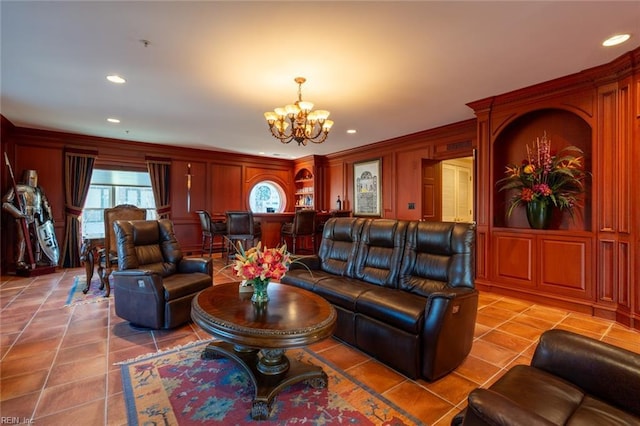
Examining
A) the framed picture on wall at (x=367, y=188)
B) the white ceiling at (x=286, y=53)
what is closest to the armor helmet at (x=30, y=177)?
the white ceiling at (x=286, y=53)

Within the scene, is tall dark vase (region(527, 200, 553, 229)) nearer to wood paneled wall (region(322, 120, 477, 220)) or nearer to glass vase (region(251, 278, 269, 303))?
wood paneled wall (region(322, 120, 477, 220))

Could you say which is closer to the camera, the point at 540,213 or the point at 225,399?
the point at 225,399

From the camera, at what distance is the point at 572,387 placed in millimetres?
1348

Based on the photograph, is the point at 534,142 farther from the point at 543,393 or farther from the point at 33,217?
the point at 33,217

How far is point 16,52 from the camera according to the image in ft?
9.08

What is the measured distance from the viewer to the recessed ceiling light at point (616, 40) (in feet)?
8.57

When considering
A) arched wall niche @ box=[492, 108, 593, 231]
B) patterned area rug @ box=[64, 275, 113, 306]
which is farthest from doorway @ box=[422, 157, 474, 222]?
patterned area rug @ box=[64, 275, 113, 306]

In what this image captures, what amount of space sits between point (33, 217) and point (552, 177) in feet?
26.2

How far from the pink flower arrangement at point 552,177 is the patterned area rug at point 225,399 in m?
3.26

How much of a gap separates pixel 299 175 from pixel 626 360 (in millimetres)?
8242

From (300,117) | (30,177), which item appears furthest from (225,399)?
(30,177)

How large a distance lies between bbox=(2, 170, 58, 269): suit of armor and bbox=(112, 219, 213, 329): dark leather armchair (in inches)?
127

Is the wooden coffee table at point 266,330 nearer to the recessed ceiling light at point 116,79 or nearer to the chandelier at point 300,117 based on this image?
the chandelier at point 300,117

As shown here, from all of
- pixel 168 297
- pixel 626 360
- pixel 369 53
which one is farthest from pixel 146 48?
pixel 626 360
